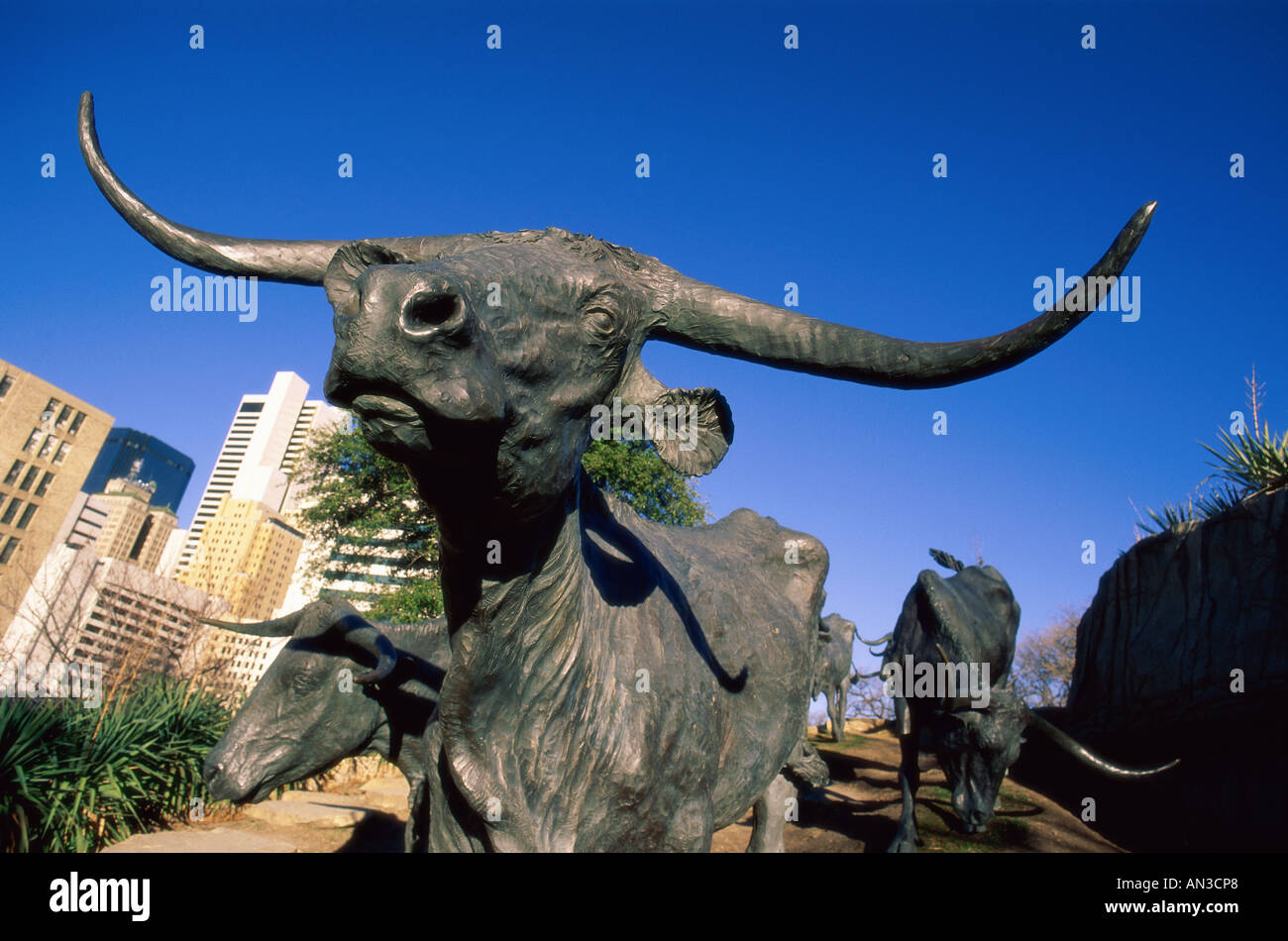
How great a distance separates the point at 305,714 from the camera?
4820 mm

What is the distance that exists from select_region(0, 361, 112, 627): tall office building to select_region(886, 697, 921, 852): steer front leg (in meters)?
52.1

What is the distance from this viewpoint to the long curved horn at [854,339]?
1.50m

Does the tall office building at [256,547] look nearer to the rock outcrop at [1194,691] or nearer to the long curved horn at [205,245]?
the rock outcrop at [1194,691]

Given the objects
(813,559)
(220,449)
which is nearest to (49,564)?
(813,559)

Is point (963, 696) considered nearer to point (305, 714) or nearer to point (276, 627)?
point (305, 714)

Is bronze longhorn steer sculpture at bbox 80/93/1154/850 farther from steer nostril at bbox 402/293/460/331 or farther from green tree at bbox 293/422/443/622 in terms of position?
green tree at bbox 293/422/443/622

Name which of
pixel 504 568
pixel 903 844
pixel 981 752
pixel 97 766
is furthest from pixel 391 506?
pixel 504 568

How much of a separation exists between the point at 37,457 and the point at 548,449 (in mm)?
59669

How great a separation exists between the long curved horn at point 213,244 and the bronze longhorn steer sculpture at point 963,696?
6.68 meters

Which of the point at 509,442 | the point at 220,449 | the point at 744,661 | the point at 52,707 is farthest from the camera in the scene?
the point at 220,449

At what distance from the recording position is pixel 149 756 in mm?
9836

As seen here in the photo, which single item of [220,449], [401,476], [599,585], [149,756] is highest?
[220,449]
